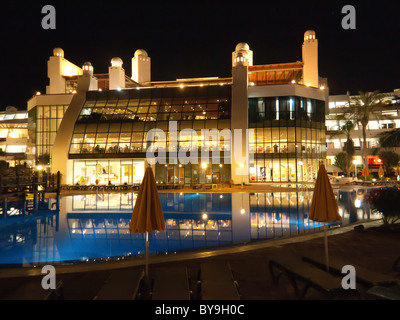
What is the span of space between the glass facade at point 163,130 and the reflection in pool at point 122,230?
14925mm

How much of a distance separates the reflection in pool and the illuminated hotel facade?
14976mm

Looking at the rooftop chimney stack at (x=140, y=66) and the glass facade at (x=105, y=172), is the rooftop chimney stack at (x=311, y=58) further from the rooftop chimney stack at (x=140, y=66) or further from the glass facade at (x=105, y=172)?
the glass facade at (x=105, y=172)

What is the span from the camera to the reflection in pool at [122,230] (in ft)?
25.1

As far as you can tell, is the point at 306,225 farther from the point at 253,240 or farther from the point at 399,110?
the point at 399,110

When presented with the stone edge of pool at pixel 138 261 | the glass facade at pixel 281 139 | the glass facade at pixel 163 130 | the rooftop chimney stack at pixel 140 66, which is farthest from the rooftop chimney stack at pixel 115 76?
the stone edge of pool at pixel 138 261

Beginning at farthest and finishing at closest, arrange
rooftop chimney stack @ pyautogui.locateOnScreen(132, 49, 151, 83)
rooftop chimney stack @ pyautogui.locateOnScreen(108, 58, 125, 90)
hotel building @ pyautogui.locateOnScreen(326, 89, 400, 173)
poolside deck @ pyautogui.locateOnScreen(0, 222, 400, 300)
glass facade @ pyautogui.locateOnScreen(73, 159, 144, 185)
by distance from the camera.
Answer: rooftop chimney stack @ pyautogui.locateOnScreen(132, 49, 151, 83) < hotel building @ pyautogui.locateOnScreen(326, 89, 400, 173) < rooftop chimney stack @ pyautogui.locateOnScreen(108, 58, 125, 90) < glass facade @ pyautogui.locateOnScreen(73, 159, 144, 185) < poolside deck @ pyautogui.locateOnScreen(0, 222, 400, 300)

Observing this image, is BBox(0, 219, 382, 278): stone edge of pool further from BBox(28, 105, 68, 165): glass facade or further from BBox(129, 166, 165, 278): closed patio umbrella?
BBox(28, 105, 68, 165): glass facade

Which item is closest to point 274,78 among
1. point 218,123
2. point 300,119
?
point 300,119

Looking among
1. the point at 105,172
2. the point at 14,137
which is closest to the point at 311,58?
the point at 105,172

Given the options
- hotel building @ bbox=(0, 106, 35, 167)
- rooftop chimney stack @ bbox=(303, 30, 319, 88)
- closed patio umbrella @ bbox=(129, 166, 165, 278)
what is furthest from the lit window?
closed patio umbrella @ bbox=(129, 166, 165, 278)

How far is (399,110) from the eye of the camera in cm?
4747

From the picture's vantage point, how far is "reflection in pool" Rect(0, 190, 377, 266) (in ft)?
25.1

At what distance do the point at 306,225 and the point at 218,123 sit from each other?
20320 mm

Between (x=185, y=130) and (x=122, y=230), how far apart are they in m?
20.6
